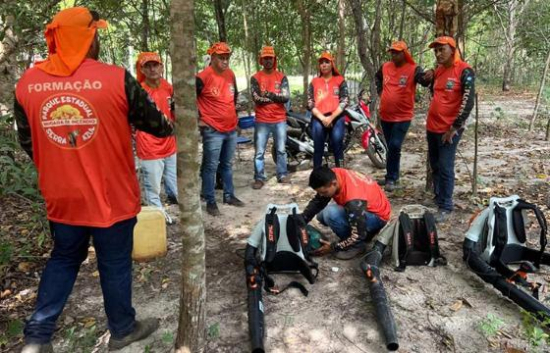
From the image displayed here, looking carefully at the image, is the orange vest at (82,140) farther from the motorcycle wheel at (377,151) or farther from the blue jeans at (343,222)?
the motorcycle wheel at (377,151)

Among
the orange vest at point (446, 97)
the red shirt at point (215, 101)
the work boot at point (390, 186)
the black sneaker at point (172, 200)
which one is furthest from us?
the work boot at point (390, 186)

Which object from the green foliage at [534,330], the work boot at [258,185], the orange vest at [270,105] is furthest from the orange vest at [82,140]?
the work boot at [258,185]

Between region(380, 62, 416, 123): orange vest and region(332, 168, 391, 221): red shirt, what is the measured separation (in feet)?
5.36

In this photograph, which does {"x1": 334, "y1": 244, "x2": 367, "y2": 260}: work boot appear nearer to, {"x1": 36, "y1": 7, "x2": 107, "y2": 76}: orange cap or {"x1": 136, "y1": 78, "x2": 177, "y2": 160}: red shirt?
{"x1": 136, "y1": 78, "x2": 177, "y2": 160}: red shirt

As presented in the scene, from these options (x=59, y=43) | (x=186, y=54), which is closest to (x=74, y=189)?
(x=59, y=43)

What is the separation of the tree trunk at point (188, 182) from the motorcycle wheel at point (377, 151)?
4633mm

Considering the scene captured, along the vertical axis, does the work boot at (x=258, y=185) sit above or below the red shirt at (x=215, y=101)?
below

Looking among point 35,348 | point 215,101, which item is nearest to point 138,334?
point 35,348

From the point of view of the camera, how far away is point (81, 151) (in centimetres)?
220

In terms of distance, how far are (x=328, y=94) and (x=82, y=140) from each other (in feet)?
12.7

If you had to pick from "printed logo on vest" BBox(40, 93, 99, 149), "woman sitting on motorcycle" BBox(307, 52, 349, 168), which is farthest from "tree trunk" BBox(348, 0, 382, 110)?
"printed logo on vest" BBox(40, 93, 99, 149)

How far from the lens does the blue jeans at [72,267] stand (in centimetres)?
239

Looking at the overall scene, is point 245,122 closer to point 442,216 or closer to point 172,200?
point 172,200

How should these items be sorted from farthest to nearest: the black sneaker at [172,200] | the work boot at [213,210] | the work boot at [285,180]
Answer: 1. the work boot at [285,180]
2. the black sneaker at [172,200]
3. the work boot at [213,210]
